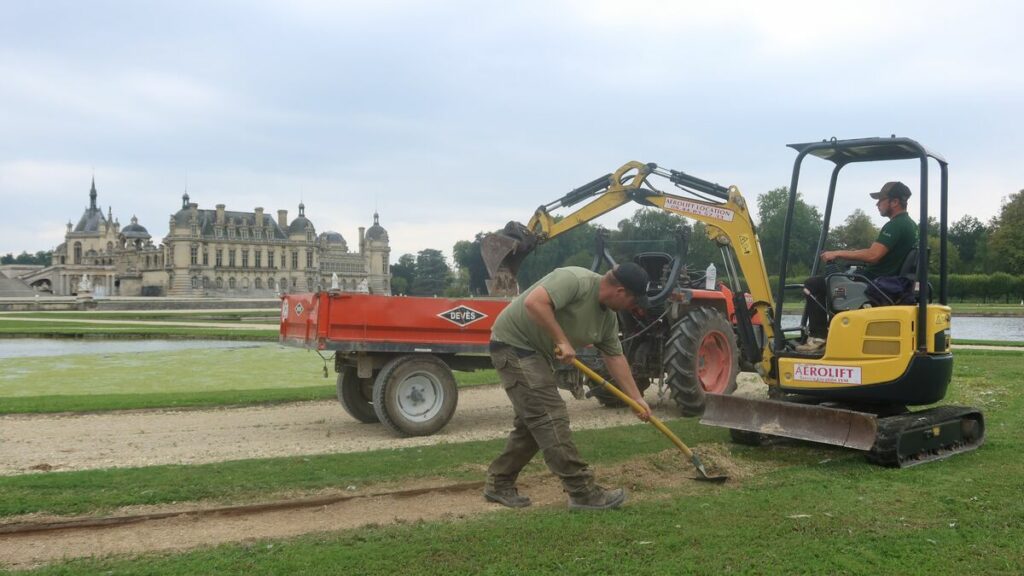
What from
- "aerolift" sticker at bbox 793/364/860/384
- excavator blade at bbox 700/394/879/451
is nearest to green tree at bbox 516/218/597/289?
excavator blade at bbox 700/394/879/451

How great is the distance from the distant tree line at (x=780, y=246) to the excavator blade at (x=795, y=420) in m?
2.23

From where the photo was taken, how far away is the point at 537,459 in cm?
816

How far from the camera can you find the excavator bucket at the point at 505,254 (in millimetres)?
12578

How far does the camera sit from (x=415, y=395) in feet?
32.8

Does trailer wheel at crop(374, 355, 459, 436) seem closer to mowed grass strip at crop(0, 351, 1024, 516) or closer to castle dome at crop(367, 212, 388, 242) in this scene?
mowed grass strip at crop(0, 351, 1024, 516)

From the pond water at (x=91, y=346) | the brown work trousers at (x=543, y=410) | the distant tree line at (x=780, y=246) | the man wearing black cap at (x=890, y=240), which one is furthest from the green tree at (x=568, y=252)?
the brown work trousers at (x=543, y=410)

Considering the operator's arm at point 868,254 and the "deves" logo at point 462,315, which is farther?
the "deves" logo at point 462,315

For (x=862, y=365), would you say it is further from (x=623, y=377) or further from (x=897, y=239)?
(x=623, y=377)

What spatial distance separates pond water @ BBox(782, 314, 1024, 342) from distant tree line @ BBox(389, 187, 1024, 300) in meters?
3.65

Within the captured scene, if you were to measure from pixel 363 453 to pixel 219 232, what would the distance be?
428 feet

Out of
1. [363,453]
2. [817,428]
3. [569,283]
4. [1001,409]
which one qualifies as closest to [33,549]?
[363,453]

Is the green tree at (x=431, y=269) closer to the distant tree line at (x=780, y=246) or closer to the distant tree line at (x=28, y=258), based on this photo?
the distant tree line at (x=780, y=246)

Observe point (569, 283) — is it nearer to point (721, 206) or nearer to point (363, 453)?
point (363, 453)

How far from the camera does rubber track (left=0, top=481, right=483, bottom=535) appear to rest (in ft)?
19.1
